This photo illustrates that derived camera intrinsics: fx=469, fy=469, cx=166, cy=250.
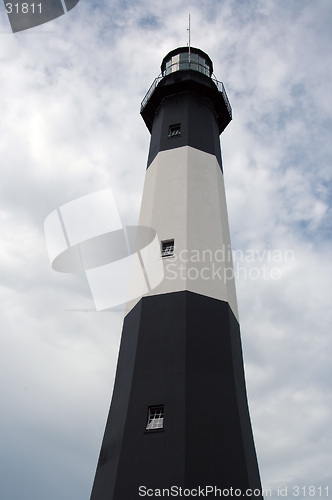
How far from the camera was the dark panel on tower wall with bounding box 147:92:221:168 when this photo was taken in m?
25.0

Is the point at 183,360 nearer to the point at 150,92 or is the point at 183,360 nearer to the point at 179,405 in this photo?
the point at 179,405

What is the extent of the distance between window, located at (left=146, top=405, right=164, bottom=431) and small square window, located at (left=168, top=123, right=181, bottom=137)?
14.9 m

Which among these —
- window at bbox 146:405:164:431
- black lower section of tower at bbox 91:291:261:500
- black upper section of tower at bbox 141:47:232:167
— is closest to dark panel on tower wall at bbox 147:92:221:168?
black upper section of tower at bbox 141:47:232:167

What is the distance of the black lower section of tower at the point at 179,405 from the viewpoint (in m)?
14.7

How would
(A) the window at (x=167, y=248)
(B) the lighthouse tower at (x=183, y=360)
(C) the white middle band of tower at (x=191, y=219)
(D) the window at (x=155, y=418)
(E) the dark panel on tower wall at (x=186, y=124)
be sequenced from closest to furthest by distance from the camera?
(B) the lighthouse tower at (x=183, y=360), (D) the window at (x=155, y=418), (C) the white middle band of tower at (x=191, y=219), (A) the window at (x=167, y=248), (E) the dark panel on tower wall at (x=186, y=124)

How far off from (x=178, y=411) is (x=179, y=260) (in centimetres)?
644

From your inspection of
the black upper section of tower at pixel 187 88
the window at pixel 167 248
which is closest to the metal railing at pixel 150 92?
the black upper section of tower at pixel 187 88

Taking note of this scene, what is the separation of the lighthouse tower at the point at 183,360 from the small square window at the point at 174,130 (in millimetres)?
63

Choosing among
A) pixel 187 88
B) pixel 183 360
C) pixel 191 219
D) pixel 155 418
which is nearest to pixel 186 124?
pixel 187 88

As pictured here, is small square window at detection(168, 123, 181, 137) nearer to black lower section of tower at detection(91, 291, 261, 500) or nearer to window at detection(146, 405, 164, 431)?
black lower section of tower at detection(91, 291, 261, 500)

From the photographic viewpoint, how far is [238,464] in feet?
49.8

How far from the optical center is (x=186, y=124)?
2556 centimetres

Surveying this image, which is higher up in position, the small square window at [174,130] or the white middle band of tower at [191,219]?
the small square window at [174,130]

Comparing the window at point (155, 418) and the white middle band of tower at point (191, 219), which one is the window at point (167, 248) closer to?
the white middle band of tower at point (191, 219)
